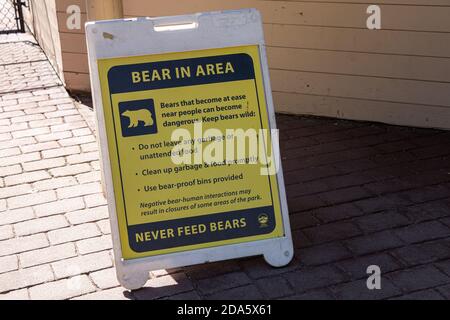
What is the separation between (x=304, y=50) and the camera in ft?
20.6

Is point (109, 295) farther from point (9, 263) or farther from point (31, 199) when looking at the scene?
point (31, 199)

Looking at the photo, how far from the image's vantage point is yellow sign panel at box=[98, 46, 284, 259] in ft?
12.4

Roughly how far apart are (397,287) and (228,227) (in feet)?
3.20

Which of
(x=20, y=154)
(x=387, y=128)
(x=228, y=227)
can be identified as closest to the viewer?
(x=228, y=227)

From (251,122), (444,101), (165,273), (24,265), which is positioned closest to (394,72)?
(444,101)

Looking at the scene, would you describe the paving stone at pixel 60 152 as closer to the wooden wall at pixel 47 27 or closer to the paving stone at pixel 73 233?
the paving stone at pixel 73 233

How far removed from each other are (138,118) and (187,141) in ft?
0.99

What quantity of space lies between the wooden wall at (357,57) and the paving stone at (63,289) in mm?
3181

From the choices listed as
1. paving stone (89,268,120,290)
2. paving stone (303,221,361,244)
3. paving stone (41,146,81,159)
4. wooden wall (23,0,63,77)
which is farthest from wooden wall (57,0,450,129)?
paving stone (89,268,120,290)

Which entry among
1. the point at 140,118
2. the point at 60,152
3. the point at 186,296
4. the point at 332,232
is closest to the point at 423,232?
the point at 332,232

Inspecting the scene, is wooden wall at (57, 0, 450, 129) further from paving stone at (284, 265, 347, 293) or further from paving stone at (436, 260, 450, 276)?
paving stone at (284, 265, 347, 293)

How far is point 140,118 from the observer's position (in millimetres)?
3811

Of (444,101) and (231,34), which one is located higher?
(231,34)
